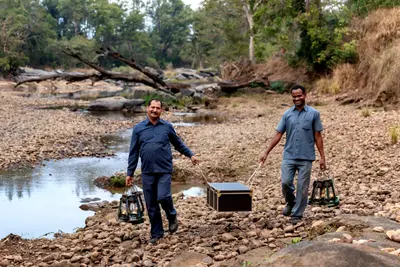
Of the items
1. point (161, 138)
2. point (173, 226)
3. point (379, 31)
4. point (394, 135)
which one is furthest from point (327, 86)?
point (161, 138)

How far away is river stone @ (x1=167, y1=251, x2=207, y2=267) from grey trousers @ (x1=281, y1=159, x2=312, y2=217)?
152 cm

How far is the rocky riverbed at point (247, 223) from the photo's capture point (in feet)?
17.7

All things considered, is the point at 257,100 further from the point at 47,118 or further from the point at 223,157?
the point at 223,157

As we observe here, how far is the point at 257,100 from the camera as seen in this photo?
27.2 m

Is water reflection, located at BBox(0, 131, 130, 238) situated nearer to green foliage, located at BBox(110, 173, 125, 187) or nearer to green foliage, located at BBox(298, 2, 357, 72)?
green foliage, located at BBox(110, 173, 125, 187)

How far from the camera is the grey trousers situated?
6191 millimetres

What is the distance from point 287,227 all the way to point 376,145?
6.10 m

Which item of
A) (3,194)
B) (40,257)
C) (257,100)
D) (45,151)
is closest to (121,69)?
(257,100)

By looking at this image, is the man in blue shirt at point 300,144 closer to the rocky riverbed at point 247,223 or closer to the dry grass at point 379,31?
the rocky riverbed at point 247,223

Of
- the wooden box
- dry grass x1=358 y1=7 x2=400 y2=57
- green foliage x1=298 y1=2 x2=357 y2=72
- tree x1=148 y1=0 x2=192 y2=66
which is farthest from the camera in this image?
tree x1=148 y1=0 x2=192 y2=66

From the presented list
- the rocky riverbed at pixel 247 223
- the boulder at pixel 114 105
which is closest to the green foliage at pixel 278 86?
the boulder at pixel 114 105

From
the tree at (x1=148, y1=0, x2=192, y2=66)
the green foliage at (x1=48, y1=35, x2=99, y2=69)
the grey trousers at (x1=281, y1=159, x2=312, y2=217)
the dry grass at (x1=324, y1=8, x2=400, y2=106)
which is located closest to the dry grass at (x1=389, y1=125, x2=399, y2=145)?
the dry grass at (x1=324, y1=8, x2=400, y2=106)

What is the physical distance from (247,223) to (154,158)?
156cm

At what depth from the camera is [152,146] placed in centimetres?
604
